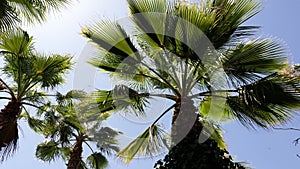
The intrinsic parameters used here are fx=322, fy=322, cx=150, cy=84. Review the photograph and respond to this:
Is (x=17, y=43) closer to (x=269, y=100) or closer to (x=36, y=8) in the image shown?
(x=36, y=8)

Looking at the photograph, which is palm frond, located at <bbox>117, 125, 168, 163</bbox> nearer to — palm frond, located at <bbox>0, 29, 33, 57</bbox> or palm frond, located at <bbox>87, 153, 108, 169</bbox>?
palm frond, located at <bbox>87, 153, 108, 169</bbox>

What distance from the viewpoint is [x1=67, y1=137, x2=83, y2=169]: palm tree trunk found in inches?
373

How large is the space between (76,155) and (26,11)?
452 centimetres

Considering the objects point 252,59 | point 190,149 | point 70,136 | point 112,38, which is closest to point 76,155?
point 70,136

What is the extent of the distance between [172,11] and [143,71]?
176cm

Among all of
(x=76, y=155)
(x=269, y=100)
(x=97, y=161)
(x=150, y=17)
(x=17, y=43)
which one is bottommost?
(x=97, y=161)

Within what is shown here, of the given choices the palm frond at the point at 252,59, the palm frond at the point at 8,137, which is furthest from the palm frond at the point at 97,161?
the palm frond at the point at 252,59

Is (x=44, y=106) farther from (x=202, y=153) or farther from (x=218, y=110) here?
(x=202, y=153)

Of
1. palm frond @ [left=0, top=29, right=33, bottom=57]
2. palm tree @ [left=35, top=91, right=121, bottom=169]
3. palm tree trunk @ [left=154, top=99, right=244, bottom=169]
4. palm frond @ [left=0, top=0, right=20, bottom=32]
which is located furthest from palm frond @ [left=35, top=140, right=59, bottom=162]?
palm tree trunk @ [left=154, top=99, right=244, bottom=169]

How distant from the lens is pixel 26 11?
291 inches

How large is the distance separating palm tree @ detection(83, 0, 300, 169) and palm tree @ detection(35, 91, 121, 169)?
236cm

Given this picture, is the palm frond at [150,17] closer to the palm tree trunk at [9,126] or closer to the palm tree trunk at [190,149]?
the palm tree trunk at [190,149]

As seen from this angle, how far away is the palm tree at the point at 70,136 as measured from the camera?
9484 millimetres

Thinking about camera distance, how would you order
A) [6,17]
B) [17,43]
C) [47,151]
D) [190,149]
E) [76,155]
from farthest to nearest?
1. [47,151]
2. [76,155]
3. [17,43]
4. [6,17]
5. [190,149]
